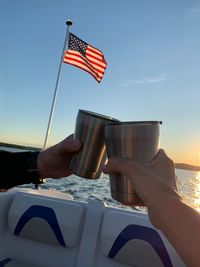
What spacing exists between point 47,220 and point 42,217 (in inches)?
1.7

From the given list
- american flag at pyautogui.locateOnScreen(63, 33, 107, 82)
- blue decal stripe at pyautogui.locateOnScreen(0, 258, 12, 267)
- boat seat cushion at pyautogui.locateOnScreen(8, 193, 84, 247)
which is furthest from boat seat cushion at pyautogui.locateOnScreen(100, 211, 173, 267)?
american flag at pyautogui.locateOnScreen(63, 33, 107, 82)

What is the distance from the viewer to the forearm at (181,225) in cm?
67

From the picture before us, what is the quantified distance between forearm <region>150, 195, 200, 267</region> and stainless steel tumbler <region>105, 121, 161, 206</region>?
0.15 meters

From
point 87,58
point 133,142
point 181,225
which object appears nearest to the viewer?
point 181,225

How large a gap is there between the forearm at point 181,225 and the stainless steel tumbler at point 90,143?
35 centimetres

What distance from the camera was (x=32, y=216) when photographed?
81.0 inches

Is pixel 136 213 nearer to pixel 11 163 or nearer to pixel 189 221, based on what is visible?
pixel 11 163

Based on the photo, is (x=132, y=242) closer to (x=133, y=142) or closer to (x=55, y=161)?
(x=55, y=161)

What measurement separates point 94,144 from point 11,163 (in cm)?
64

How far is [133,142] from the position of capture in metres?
0.87

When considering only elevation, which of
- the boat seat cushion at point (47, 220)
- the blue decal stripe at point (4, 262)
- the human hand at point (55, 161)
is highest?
the human hand at point (55, 161)

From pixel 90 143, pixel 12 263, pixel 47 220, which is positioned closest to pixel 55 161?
pixel 90 143

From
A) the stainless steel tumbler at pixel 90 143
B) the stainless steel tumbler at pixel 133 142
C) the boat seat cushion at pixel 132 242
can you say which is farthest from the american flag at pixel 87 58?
the stainless steel tumbler at pixel 133 142

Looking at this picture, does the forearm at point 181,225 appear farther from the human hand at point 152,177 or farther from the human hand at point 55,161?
the human hand at point 55,161
